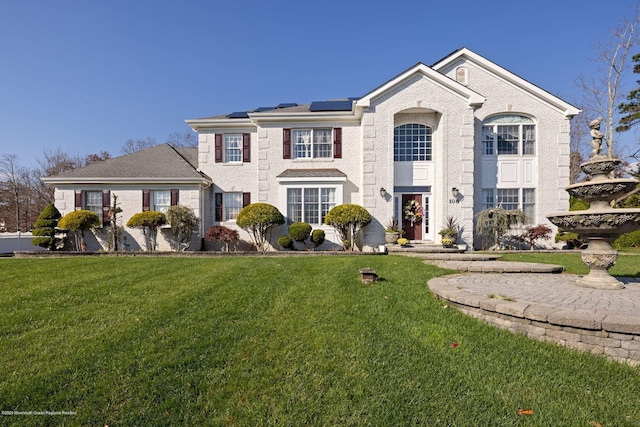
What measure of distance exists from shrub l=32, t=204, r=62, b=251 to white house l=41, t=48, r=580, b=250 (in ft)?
2.27

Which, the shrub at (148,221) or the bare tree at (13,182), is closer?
the shrub at (148,221)

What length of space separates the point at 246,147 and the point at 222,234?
14.4ft

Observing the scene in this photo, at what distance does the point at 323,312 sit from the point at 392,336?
115 centimetres

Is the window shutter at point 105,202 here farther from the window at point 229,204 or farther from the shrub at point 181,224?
the window at point 229,204

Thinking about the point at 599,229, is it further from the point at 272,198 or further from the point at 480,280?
the point at 272,198

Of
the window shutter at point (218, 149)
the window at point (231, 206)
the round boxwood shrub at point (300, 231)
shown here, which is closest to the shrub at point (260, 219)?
the round boxwood shrub at point (300, 231)

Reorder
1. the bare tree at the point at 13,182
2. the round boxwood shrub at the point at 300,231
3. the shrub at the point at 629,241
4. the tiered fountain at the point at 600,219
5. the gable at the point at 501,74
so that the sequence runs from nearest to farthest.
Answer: the tiered fountain at the point at 600,219
the round boxwood shrub at the point at 300,231
the gable at the point at 501,74
the shrub at the point at 629,241
the bare tree at the point at 13,182

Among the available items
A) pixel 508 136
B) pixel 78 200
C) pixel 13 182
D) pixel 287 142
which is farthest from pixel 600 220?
pixel 13 182

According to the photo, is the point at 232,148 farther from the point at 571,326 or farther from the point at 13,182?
the point at 13,182

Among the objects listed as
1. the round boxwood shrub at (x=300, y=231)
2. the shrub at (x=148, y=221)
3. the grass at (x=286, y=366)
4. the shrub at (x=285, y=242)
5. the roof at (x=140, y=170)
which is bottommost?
the grass at (x=286, y=366)

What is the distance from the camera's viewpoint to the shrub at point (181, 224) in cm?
1291

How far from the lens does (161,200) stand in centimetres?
1385

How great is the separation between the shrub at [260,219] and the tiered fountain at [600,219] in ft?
31.3

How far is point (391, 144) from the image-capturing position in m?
12.9
